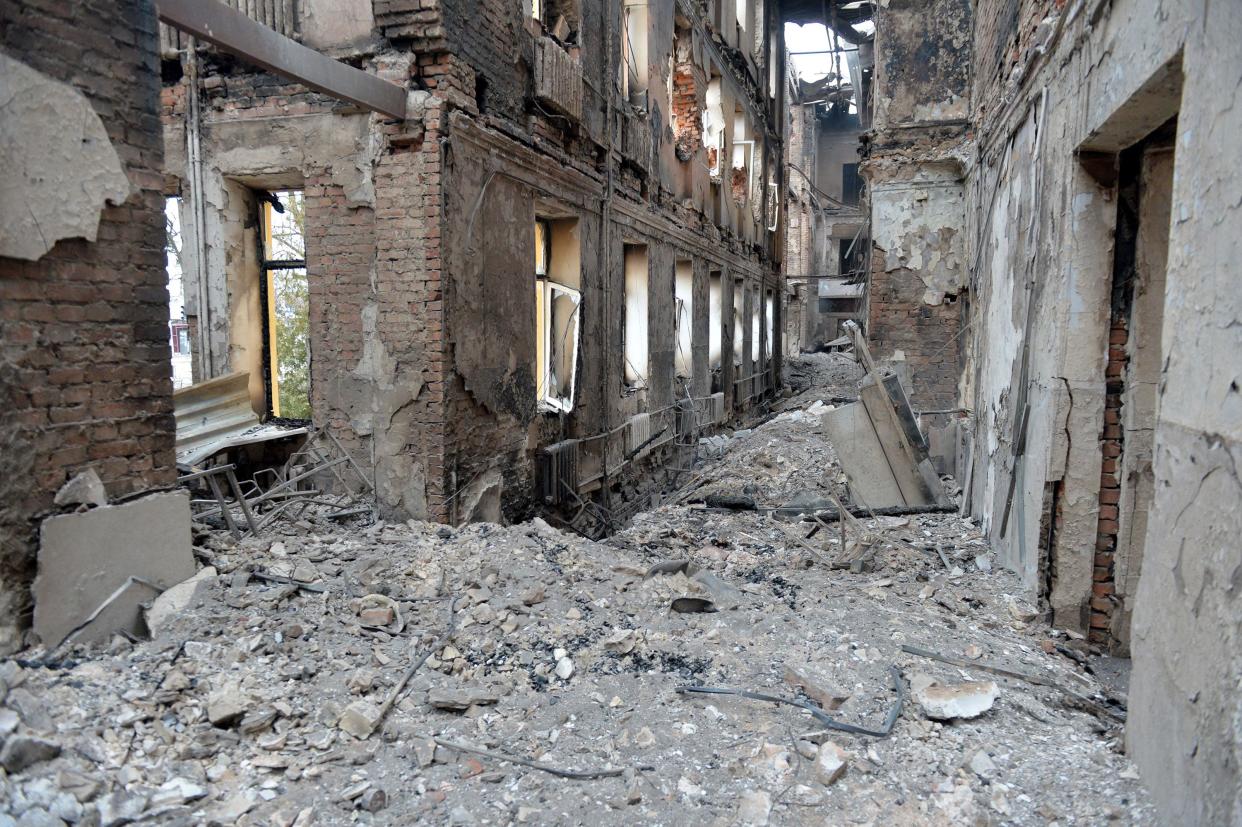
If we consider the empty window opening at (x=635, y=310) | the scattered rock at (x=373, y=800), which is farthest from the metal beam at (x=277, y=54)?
the empty window opening at (x=635, y=310)

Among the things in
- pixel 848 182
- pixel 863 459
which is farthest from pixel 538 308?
pixel 848 182

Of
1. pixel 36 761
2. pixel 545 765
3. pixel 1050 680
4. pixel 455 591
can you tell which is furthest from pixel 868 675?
pixel 36 761

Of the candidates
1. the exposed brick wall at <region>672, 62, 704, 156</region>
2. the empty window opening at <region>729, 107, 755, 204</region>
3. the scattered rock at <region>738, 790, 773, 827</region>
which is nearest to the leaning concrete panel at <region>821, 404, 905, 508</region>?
the scattered rock at <region>738, 790, 773, 827</region>

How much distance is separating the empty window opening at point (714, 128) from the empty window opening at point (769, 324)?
5617 mm

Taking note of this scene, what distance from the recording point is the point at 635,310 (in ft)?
36.1

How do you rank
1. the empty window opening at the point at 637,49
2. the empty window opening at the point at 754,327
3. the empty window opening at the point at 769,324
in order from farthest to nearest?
the empty window opening at the point at 769,324 → the empty window opening at the point at 754,327 → the empty window opening at the point at 637,49

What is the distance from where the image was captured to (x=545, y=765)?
10.7 feet

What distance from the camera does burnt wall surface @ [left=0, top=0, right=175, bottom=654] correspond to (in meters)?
3.41

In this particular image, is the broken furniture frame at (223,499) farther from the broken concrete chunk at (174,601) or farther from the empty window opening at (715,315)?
the empty window opening at (715,315)

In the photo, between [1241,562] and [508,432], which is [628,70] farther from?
[1241,562]

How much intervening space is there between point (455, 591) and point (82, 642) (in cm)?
187

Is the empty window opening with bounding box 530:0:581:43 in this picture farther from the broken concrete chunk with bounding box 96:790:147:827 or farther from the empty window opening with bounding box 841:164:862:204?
the empty window opening with bounding box 841:164:862:204

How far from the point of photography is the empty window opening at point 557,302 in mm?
8672

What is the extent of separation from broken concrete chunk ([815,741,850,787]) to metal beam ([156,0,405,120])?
475 centimetres
